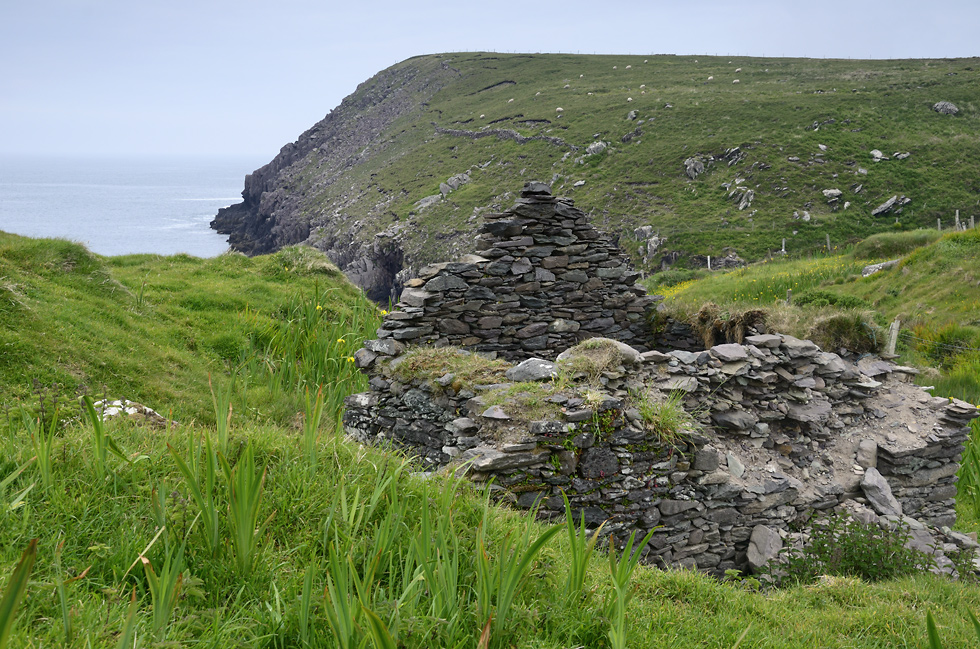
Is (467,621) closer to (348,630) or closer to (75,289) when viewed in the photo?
(348,630)

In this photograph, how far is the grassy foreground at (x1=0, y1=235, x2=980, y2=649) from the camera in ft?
8.24

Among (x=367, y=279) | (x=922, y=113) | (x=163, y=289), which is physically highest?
(x=922, y=113)

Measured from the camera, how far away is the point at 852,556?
5.88 meters

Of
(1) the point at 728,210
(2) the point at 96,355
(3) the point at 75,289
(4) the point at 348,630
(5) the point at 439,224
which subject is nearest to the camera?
(4) the point at 348,630

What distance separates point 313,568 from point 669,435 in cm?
428

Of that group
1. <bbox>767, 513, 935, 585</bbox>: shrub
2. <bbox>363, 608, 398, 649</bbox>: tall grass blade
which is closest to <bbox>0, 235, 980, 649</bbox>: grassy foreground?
<bbox>363, 608, 398, 649</bbox>: tall grass blade

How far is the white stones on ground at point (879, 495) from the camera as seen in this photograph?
6.70 metres

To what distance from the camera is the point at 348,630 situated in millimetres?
2342

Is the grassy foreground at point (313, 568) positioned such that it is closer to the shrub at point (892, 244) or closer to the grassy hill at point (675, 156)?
the shrub at point (892, 244)

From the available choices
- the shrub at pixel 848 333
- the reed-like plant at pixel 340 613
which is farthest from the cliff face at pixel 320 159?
the reed-like plant at pixel 340 613

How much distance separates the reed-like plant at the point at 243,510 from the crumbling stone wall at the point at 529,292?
5682 mm

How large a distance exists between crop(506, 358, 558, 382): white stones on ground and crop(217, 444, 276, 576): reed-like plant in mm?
4126

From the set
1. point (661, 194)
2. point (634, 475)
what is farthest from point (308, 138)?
point (634, 475)

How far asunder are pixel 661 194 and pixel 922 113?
27471mm
